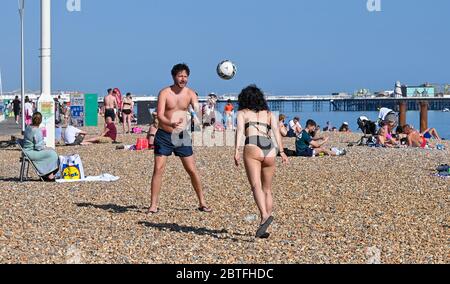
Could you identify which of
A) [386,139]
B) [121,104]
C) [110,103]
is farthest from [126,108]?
[386,139]

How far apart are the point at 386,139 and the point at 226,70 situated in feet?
11.6

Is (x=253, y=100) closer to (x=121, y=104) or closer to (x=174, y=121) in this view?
(x=174, y=121)

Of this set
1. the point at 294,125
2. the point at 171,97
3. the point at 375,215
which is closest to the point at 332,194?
the point at 375,215

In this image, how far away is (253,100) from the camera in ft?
24.0

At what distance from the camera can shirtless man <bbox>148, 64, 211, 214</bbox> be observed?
829cm

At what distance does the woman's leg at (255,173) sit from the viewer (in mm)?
7219

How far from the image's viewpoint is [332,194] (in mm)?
10078

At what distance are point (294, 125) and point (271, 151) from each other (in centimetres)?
1577

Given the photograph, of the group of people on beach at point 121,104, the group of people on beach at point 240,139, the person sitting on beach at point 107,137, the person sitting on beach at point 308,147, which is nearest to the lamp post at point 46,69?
the person sitting on beach at point 107,137

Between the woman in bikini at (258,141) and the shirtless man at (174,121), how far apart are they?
3.45 feet

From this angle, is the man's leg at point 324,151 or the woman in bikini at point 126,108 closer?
the man's leg at point 324,151

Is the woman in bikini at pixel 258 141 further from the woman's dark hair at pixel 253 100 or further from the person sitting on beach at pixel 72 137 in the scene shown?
the person sitting on beach at pixel 72 137

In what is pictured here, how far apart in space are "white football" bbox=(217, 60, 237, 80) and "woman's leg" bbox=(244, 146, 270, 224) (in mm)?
11777
